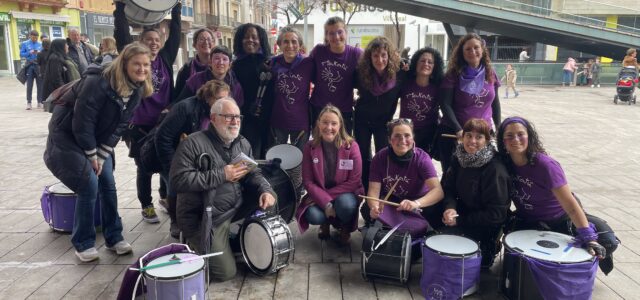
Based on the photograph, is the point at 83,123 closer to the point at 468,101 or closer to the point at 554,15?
the point at 468,101

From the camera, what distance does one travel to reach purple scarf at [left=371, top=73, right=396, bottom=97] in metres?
4.40

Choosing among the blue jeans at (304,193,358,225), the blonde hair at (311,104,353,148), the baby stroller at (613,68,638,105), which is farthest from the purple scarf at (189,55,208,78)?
the baby stroller at (613,68,638,105)

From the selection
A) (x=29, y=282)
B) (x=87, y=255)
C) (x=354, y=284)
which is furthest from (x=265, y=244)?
(x=29, y=282)

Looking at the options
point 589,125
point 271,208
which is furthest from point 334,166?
point 589,125

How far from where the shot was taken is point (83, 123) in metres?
3.42

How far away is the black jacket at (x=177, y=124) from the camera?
3877mm

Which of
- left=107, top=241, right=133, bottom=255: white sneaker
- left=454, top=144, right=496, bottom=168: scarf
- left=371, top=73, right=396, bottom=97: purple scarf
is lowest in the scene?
left=107, top=241, right=133, bottom=255: white sneaker

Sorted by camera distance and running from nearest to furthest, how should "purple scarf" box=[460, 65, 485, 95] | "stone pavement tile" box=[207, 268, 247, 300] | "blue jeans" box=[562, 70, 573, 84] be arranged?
"stone pavement tile" box=[207, 268, 247, 300] → "purple scarf" box=[460, 65, 485, 95] → "blue jeans" box=[562, 70, 573, 84]

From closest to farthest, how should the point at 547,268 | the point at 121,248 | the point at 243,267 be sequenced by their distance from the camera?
the point at 547,268, the point at 243,267, the point at 121,248

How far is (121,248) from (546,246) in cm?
315

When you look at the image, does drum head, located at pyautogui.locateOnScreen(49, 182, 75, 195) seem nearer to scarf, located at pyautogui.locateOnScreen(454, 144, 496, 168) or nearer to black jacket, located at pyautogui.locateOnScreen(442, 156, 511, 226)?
black jacket, located at pyautogui.locateOnScreen(442, 156, 511, 226)

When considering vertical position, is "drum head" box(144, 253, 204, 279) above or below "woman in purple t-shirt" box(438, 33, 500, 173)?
below

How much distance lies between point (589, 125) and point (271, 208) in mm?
9309

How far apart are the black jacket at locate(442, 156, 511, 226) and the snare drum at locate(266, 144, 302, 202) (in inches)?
52.2
